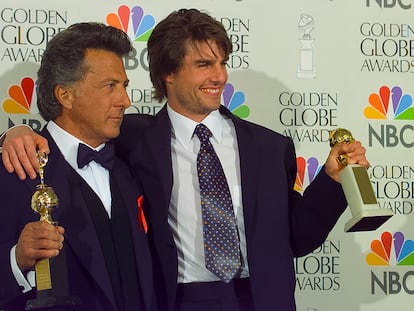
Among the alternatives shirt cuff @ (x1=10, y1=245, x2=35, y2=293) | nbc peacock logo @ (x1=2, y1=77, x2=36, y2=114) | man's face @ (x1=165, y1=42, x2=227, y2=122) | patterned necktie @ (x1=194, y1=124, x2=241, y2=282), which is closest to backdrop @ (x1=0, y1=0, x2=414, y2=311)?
nbc peacock logo @ (x1=2, y1=77, x2=36, y2=114)

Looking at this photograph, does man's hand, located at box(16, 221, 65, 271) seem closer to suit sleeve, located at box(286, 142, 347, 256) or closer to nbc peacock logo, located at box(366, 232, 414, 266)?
suit sleeve, located at box(286, 142, 347, 256)

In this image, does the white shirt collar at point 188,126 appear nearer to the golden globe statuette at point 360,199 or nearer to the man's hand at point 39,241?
the golden globe statuette at point 360,199

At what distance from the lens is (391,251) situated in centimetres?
242

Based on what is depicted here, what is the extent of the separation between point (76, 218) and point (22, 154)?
6.4 inches

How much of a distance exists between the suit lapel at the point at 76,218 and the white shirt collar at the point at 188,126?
0.99ft

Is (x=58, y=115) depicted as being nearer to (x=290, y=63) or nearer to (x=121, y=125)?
(x=121, y=125)

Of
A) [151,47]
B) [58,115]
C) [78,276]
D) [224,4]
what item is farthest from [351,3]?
[78,276]

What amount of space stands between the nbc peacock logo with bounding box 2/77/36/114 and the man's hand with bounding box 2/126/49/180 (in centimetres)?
58

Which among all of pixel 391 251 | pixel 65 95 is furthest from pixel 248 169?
pixel 391 251

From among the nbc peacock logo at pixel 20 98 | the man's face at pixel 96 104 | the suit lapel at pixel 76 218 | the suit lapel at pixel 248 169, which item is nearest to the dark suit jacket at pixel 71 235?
the suit lapel at pixel 76 218

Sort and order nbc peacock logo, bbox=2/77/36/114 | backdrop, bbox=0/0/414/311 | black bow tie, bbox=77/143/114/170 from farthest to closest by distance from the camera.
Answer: backdrop, bbox=0/0/414/311, nbc peacock logo, bbox=2/77/36/114, black bow tie, bbox=77/143/114/170

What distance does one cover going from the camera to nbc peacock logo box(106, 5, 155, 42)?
2305 millimetres

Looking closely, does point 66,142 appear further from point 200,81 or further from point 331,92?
point 331,92

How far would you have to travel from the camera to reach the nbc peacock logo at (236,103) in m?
2.35
